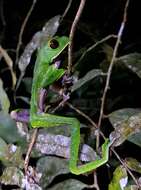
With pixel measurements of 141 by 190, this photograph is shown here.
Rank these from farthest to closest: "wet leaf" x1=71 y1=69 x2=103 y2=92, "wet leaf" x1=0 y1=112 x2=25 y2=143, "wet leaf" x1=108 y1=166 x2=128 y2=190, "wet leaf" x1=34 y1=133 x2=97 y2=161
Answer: "wet leaf" x1=0 y1=112 x2=25 y2=143, "wet leaf" x1=71 y1=69 x2=103 y2=92, "wet leaf" x1=34 y1=133 x2=97 y2=161, "wet leaf" x1=108 y1=166 x2=128 y2=190

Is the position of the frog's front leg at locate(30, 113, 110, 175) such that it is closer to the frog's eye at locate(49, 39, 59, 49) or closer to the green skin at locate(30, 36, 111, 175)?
the green skin at locate(30, 36, 111, 175)

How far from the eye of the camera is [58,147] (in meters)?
1.36

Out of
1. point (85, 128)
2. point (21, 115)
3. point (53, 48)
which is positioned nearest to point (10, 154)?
point (21, 115)

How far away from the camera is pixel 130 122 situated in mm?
1241

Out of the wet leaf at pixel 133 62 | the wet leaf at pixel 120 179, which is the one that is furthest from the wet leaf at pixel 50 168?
the wet leaf at pixel 133 62

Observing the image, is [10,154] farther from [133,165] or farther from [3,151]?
[133,165]

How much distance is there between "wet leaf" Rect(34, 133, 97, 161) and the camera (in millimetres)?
1311

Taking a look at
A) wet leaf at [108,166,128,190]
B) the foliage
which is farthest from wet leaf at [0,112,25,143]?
wet leaf at [108,166,128,190]

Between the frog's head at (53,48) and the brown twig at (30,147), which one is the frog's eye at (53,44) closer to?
the frog's head at (53,48)

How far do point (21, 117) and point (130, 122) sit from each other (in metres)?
0.41

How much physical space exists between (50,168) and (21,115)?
0.65 feet

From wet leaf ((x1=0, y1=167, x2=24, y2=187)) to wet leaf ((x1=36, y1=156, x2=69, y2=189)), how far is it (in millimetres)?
66

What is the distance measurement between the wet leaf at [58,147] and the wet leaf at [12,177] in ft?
0.29

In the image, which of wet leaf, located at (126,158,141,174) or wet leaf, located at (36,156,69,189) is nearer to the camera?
wet leaf, located at (126,158,141,174)
